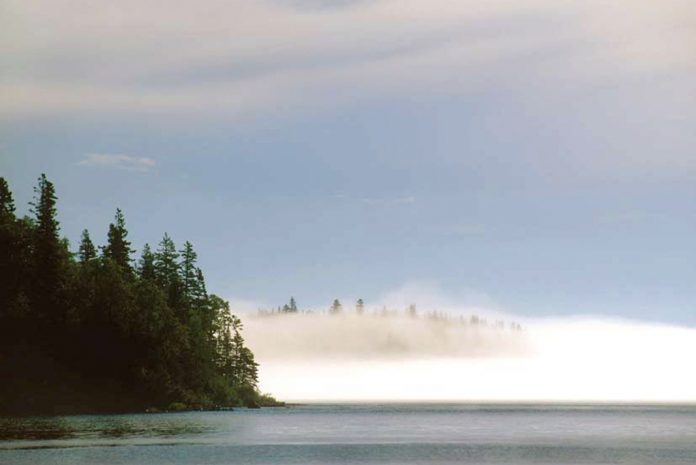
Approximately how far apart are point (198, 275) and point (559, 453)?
124 metres

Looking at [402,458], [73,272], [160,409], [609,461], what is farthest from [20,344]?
[609,461]

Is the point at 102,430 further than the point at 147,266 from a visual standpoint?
No

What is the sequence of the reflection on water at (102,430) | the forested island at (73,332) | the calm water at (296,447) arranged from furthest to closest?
1. the forested island at (73,332)
2. the reflection on water at (102,430)
3. the calm water at (296,447)

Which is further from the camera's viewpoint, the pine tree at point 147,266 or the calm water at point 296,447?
the pine tree at point 147,266

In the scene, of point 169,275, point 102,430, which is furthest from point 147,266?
point 102,430

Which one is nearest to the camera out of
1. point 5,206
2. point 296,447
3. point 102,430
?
point 296,447

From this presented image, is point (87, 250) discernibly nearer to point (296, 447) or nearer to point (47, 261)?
point (47, 261)

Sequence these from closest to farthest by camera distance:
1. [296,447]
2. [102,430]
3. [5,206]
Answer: [296,447] < [102,430] < [5,206]

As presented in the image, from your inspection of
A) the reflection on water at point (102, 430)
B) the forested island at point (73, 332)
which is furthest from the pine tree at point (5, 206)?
the reflection on water at point (102, 430)

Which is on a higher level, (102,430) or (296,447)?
(102,430)

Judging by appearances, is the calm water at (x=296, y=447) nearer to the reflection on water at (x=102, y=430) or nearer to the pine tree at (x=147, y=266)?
the reflection on water at (x=102, y=430)

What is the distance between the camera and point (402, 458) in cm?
7138

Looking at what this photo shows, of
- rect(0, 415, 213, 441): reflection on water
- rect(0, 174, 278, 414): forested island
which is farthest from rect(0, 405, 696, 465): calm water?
rect(0, 174, 278, 414): forested island

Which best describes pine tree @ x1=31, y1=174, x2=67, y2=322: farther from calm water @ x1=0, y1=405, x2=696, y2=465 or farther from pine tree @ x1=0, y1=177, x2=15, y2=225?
calm water @ x1=0, y1=405, x2=696, y2=465
